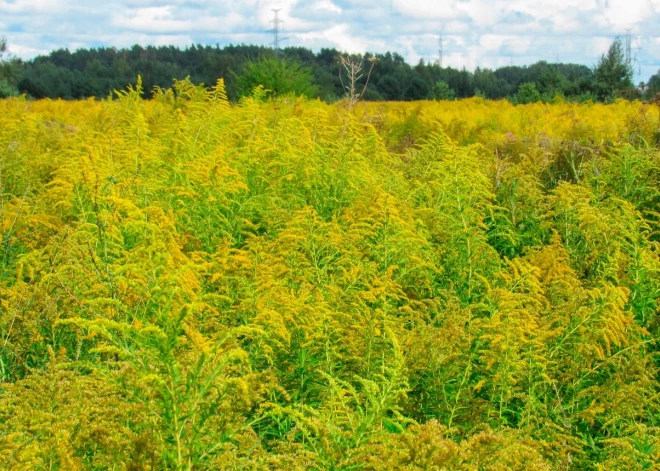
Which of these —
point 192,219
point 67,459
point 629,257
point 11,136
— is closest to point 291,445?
point 67,459

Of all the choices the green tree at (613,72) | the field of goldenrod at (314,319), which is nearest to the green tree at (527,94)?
the green tree at (613,72)

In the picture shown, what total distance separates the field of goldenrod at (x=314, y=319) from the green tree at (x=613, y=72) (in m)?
17.7

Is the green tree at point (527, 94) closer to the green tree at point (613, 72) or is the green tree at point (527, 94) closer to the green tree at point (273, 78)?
the green tree at point (613, 72)

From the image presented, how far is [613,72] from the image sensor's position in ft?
77.0

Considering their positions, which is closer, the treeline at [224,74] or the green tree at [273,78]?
the green tree at [273,78]

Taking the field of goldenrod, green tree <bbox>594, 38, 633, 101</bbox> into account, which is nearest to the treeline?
green tree <bbox>594, 38, 633, 101</bbox>

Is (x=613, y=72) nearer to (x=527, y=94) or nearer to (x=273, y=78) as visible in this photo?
(x=527, y=94)

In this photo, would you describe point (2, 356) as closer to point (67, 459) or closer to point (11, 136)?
point (67, 459)

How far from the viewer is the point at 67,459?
2.21 m

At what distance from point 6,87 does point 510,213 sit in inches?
1130

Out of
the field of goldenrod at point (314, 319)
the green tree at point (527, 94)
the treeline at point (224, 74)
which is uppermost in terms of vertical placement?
the treeline at point (224, 74)

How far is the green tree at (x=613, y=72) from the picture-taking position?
23.4 m

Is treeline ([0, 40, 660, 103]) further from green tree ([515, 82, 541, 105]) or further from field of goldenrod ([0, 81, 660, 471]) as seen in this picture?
field of goldenrod ([0, 81, 660, 471])

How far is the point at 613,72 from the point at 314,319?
2285 cm
